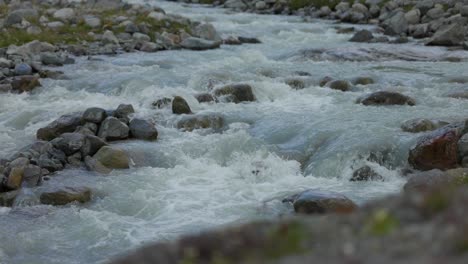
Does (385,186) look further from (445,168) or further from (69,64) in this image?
(69,64)

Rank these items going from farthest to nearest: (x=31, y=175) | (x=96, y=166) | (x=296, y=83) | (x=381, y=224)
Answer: (x=296, y=83) < (x=96, y=166) < (x=31, y=175) < (x=381, y=224)

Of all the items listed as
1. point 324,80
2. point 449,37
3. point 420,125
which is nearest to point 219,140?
point 420,125

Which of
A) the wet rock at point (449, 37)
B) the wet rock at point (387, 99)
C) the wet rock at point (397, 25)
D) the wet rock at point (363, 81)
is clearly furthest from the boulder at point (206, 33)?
the wet rock at point (387, 99)

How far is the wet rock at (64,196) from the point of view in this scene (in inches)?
464

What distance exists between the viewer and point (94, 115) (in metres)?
16.2

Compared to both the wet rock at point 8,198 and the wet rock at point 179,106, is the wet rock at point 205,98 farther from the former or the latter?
the wet rock at point 8,198

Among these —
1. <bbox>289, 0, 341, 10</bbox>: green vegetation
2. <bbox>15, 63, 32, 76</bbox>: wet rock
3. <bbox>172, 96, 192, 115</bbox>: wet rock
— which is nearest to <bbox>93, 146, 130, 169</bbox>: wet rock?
<bbox>172, 96, 192, 115</bbox>: wet rock

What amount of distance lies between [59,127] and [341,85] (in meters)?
9.01

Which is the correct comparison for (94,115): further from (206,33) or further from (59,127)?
(206,33)

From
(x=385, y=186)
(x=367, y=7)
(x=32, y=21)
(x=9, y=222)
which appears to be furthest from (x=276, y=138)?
(x=367, y=7)

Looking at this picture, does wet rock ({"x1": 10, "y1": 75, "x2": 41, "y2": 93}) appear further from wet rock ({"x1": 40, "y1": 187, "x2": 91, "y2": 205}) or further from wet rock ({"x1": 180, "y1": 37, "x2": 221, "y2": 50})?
wet rock ({"x1": 40, "y1": 187, "x2": 91, "y2": 205})

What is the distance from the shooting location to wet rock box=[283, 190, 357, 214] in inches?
408

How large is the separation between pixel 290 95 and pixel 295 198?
8.42 meters

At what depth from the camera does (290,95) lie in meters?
19.3
